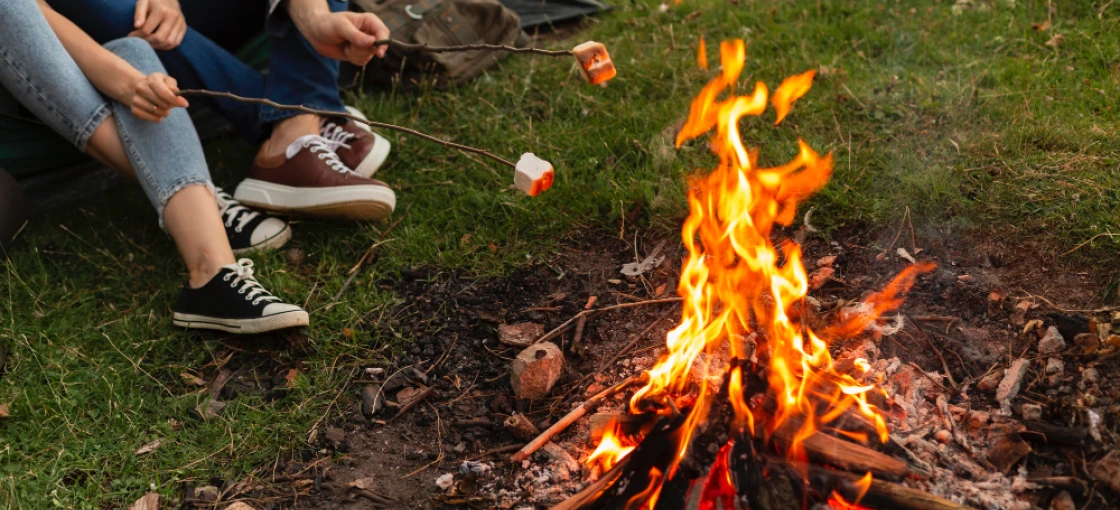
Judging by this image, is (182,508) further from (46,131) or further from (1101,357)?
(1101,357)

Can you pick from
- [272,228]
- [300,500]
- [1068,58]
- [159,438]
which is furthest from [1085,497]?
[272,228]

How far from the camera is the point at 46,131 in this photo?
384 centimetres

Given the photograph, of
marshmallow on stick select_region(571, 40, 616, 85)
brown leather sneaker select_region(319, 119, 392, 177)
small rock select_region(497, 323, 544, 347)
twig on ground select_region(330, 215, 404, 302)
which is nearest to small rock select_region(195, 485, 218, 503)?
twig on ground select_region(330, 215, 404, 302)

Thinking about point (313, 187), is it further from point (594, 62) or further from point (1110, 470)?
point (1110, 470)

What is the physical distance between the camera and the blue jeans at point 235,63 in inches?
144

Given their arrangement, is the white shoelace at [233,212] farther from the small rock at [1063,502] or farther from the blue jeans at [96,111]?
the small rock at [1063,502]

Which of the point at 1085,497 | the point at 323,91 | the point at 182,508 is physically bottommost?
the point at 182,508

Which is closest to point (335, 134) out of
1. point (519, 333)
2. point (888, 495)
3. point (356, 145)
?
point (356, 145)

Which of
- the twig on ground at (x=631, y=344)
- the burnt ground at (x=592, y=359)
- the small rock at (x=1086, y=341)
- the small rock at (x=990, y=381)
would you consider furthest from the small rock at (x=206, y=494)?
the small rock at (x=1086, y=341)

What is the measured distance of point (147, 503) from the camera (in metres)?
2.70

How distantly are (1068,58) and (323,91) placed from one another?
3314 mm

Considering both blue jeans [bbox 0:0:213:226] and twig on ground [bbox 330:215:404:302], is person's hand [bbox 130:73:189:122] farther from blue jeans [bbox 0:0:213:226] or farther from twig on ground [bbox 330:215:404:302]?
twig on ground [bbox 330:215:404:302]

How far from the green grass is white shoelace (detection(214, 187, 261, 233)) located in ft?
0.76

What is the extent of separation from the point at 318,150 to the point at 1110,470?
305 cm
